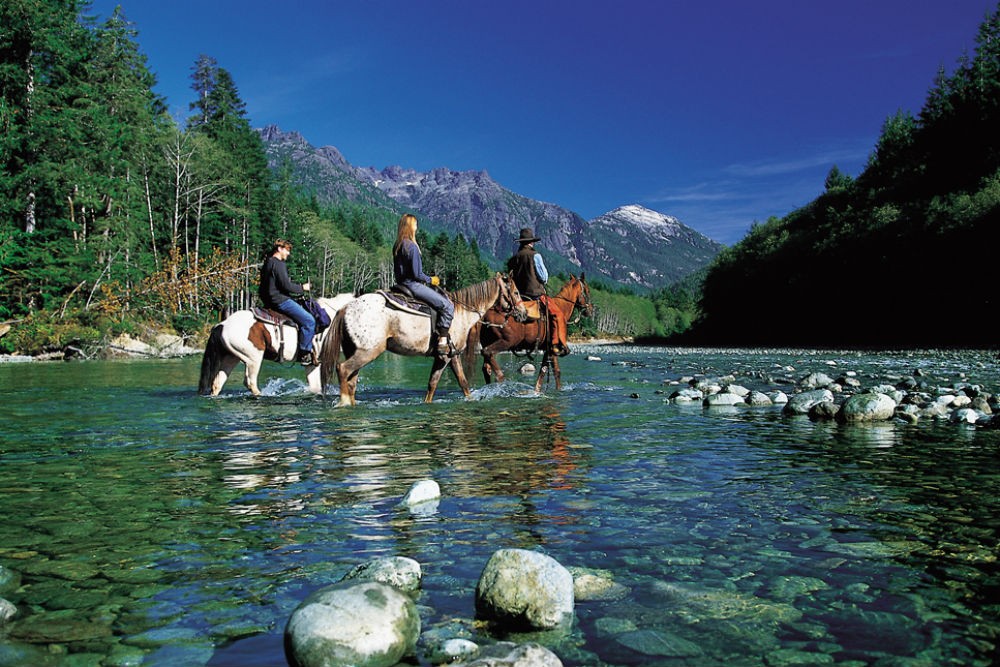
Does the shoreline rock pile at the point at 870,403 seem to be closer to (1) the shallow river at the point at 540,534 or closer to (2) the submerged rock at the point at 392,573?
(1) the shallow river at the point at 540,534

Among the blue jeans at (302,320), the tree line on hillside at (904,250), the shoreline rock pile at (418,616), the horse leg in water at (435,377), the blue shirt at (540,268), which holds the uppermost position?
the tree line on hillside at (904,250)

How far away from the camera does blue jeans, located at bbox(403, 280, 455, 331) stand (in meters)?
12.7

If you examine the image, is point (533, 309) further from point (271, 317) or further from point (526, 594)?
point (526, 594)

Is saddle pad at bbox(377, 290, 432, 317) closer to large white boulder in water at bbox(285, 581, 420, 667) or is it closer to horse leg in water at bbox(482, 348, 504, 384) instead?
horse leg in water at bbox(482, 348, 504, 384)

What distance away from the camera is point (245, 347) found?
14.6m

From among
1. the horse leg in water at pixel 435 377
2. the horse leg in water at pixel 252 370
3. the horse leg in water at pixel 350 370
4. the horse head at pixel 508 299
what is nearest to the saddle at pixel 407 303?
the horse leg in water at pixel 435 377

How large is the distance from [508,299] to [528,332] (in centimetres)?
160

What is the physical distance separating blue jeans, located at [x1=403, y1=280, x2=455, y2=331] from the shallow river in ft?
13.2

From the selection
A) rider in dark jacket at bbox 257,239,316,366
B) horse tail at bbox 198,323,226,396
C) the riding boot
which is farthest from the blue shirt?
horse tail at bbox 198,323,226,396

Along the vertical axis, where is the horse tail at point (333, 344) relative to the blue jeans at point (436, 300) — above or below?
below

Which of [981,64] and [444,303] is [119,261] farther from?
[981,64]

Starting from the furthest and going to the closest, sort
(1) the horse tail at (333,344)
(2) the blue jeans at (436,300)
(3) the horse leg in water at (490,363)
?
(3) the horse leg in water at (490,363)
(2) the blue jeans at (436,300)
(1) the horse tail at (333,344)

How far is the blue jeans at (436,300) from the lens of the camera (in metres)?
12.7

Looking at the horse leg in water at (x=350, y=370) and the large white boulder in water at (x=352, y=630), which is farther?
the horse leg in water at (x=350, y=370)
